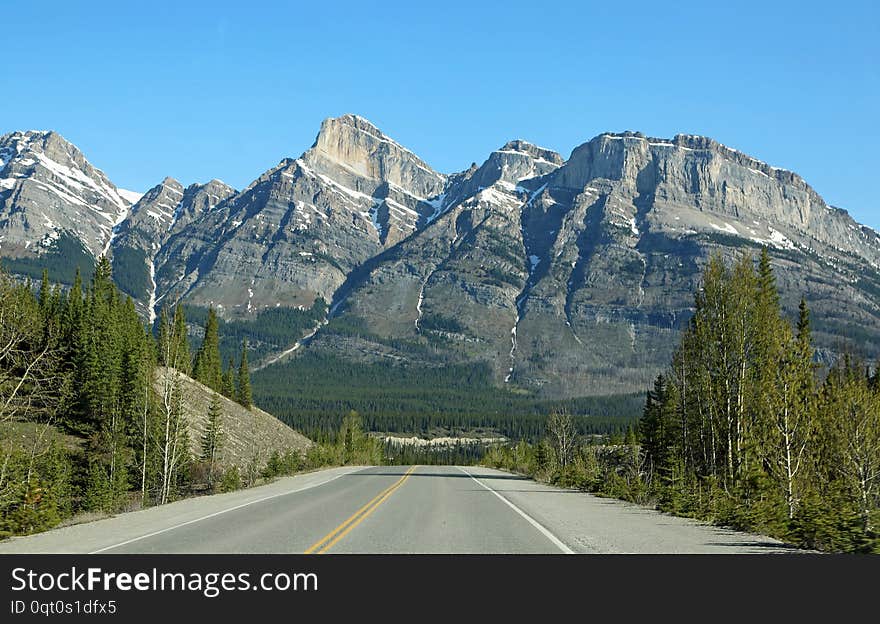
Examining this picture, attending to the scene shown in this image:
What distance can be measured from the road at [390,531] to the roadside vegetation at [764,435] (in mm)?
1352

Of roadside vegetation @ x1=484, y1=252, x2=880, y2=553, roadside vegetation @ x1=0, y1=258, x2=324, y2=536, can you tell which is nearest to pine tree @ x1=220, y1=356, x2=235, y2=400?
roadside vegetation @ x1=0, y1=258, x2=324, y2=536

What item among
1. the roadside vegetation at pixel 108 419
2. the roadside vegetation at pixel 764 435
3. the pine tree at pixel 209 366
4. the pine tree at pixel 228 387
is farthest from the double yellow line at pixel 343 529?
the pine tree at pixel 228 387

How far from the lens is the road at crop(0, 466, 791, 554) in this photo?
14523 millimetres

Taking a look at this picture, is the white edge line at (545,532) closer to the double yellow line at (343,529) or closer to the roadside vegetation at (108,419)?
the double yellow line at (343,529)

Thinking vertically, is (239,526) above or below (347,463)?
above

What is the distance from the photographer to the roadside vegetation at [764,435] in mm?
18969

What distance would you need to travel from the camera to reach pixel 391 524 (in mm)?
19188

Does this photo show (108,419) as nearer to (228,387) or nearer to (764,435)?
(228,387)

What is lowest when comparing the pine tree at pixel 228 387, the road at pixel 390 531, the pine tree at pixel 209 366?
the road at pixel 390 531

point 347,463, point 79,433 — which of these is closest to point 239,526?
point 79,433

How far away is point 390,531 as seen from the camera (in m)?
17.4

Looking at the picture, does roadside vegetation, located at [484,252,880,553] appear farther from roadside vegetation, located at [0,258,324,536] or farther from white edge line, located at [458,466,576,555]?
roadside vegetation, located at [0,258,324,536]
